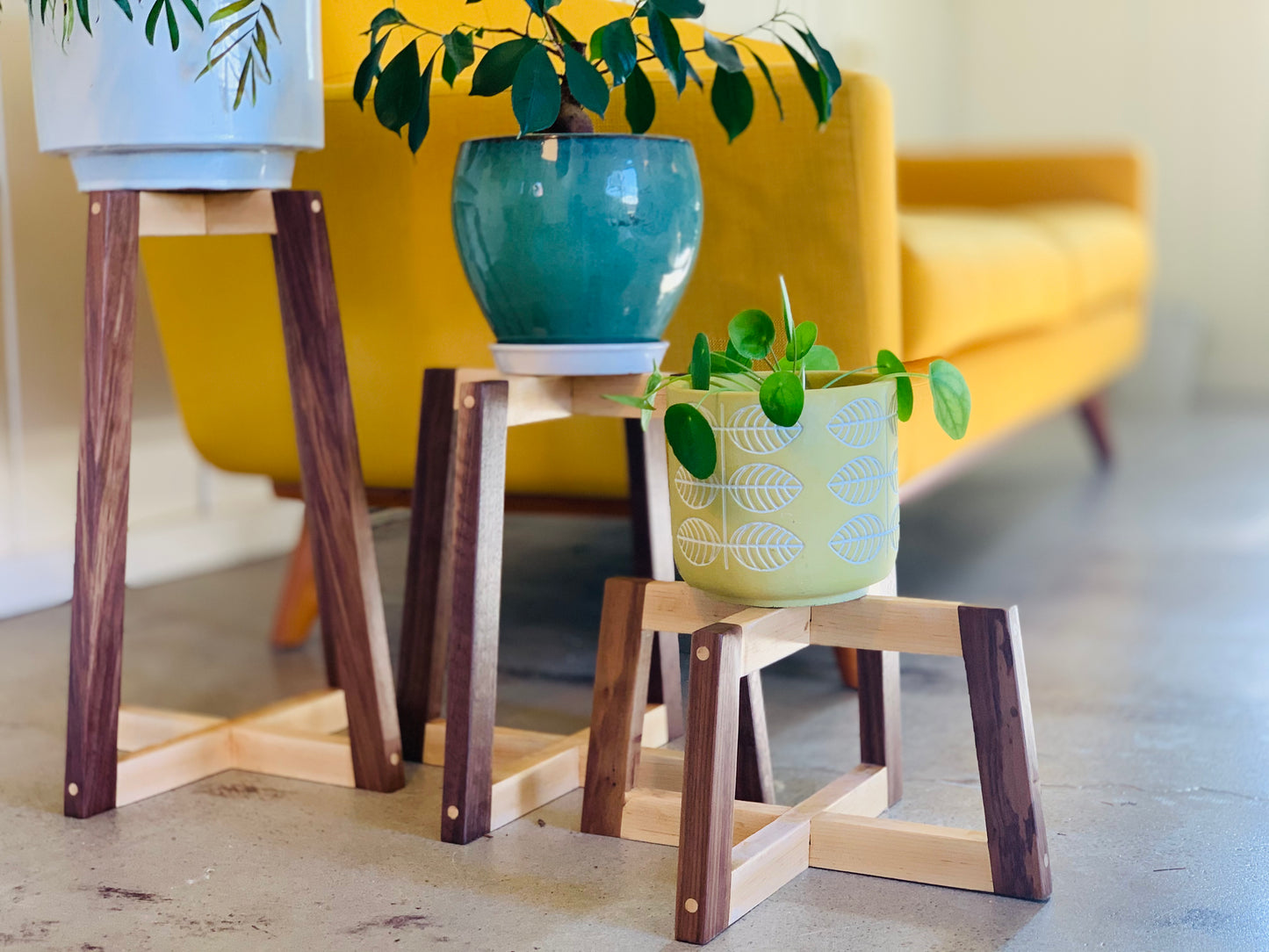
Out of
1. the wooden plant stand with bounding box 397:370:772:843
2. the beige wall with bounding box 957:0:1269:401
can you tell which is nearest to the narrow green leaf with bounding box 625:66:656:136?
the wooden plant stand with bounding box 397:370:772:843

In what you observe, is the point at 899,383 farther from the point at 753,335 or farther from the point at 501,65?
the point at 501,65

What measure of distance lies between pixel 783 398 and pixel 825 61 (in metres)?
0.37

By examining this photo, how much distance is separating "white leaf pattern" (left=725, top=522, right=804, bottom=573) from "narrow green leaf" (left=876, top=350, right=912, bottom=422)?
0.12 meters

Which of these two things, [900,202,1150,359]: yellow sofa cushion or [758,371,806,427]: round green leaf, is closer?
[758,371,806,427]: round green leaf

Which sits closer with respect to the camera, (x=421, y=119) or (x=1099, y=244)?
(x=421, y=119)

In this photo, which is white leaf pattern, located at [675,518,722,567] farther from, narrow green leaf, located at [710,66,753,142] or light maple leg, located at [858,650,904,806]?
narrow green leaf, located at [710,66,753,142]

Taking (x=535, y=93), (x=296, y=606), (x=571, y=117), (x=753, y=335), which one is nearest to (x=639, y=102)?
(x=571, y=117)

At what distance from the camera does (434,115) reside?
1375 millimetres

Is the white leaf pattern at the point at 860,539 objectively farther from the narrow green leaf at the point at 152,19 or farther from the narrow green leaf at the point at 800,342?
the narrow green leaf at the point at 152,19

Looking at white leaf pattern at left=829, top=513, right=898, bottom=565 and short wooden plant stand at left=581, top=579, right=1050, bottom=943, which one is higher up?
white leaf pattern at left=829, top=513, right=898, bottom=565

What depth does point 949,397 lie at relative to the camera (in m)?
0.98

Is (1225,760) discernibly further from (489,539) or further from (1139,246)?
(1139,246)

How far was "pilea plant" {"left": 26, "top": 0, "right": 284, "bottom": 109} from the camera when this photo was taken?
1092 millimetres

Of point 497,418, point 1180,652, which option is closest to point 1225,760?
point 1180,652
